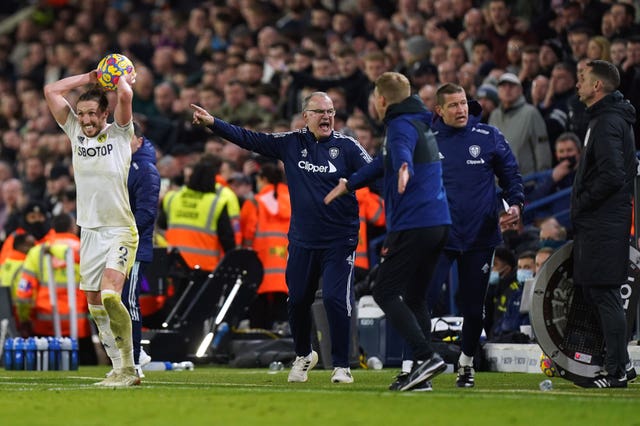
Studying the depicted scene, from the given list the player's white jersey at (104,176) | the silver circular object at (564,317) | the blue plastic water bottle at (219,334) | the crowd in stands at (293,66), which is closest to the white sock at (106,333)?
the player's white jersey at (104,176)

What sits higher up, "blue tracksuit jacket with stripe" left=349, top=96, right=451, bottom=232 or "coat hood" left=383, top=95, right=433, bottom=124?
"coat hood" left=383, top=95, right=433, bottom=124

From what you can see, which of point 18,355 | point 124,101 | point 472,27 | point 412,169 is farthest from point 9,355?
point 472,27

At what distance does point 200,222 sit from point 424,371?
7501 millimetres

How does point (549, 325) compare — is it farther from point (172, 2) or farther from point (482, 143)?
point (172, 2)

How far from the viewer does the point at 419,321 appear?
1045 cm

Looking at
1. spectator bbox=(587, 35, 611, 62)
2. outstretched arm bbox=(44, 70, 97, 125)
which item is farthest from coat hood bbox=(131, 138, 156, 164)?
spectator bbox=(587, 35, 611, 62)

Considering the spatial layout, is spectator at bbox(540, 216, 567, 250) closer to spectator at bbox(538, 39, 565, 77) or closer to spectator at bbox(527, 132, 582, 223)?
spectator at bbox(527, 132, 582, 223)

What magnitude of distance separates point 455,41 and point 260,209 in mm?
3827

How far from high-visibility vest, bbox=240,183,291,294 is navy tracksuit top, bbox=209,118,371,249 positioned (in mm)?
5122

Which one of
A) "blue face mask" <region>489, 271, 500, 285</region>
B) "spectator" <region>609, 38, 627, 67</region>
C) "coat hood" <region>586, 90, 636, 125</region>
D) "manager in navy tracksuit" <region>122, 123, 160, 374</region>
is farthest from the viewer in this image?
"spectator" <region>609, 38, 627, 67</region>

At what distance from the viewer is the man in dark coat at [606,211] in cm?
1013

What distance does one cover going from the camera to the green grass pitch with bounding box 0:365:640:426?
24.3ft

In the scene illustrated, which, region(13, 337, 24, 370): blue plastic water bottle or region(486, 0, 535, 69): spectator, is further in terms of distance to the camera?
region(486, 0, 535, 69): spectator

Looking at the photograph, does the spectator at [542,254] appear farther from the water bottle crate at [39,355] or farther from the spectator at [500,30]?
the water bottle crate at [39,355]
